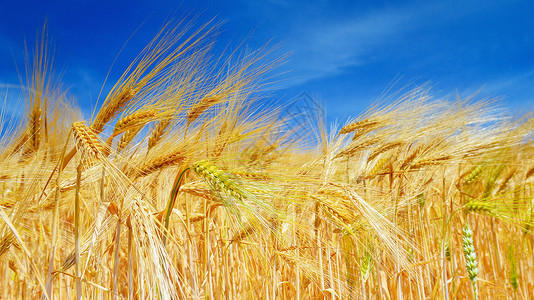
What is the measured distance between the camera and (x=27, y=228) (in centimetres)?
179

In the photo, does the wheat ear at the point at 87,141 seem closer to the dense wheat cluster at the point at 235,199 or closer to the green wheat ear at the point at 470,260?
the dense wheat cluster at the point at 235,199

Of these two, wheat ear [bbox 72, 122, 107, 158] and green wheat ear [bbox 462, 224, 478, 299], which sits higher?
wheat ear [bbox 72, 122, 107, 158]

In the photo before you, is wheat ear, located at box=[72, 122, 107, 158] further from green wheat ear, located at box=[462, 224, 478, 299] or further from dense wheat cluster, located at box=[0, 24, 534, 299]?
green wheat ear, located at box=[462, 224, 478, 299]

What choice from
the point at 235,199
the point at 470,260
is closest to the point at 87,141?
the point at 235,199

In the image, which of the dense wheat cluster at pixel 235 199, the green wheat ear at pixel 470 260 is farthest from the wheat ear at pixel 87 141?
the green wheat ear at pixel 470 260

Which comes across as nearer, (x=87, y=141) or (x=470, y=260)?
(x=87, y=141)

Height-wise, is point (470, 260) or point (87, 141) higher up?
point (87, 141)

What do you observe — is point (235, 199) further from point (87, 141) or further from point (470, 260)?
point (470, 260)

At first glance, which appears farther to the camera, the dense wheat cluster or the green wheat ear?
the green wheat ear

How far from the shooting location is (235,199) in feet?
3.65

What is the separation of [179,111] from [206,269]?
82 centimetres

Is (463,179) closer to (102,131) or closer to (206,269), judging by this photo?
(206,269)

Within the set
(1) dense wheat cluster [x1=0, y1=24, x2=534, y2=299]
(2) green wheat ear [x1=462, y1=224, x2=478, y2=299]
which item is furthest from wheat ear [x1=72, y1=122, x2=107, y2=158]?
(2) green wheat ear [x1=462, y1=224, x2=478, y2=299]

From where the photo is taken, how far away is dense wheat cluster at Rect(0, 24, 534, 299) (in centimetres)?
120
